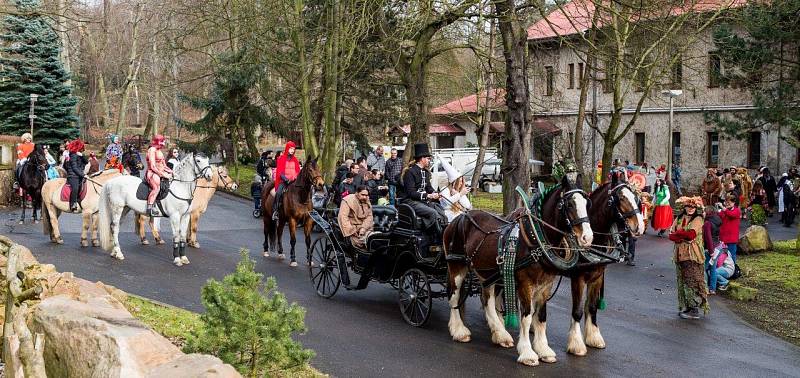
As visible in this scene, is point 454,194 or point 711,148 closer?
point 454,194

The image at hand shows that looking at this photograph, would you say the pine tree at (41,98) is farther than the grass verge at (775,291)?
Yes

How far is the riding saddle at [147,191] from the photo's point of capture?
721 inches

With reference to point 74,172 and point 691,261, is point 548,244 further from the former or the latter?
point 74,172

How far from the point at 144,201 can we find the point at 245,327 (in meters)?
11.4

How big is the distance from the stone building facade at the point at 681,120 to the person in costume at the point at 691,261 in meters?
23.9

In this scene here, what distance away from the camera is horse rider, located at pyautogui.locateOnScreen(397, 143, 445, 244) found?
1294cm

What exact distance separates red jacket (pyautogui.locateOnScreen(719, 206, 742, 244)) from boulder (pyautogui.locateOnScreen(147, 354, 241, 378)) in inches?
548

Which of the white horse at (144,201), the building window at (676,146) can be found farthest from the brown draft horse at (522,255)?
the building window at (676,146)

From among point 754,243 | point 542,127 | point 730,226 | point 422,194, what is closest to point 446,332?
point 422,194

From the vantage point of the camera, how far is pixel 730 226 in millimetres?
17906

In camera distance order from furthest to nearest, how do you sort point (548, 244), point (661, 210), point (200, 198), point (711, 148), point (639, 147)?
point (639, 147) < point (711, 148) < point (661, 210) < point (200, 198) < point (548, 244)

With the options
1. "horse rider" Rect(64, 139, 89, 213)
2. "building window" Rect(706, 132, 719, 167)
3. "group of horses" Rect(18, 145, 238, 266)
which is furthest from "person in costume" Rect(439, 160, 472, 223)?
"building window" Rect(706, 132, 719, 167)

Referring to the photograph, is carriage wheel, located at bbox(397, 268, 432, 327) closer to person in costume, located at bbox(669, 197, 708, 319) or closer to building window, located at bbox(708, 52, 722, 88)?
person in costume, located at bbox(669, 197, 708, 319)

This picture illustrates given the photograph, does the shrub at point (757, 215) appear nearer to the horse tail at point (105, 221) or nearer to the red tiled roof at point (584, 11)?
the red tiled roof at point (584, 11)
